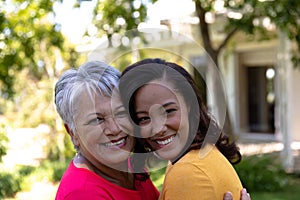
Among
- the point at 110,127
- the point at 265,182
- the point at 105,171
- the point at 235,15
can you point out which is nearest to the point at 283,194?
the point at 265,182

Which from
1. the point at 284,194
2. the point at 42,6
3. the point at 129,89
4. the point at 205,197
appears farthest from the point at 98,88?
the point at 284,194

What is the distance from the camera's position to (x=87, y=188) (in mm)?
1785

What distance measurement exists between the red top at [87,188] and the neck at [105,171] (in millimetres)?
32

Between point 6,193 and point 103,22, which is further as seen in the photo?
point 6,193

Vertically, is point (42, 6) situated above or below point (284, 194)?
above

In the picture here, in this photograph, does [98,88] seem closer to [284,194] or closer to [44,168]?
[284,194]

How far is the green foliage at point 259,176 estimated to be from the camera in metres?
8.65

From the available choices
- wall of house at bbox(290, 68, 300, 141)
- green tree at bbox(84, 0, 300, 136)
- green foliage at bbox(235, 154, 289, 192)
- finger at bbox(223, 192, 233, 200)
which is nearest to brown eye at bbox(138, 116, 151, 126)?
finger at bbox(223, 192, 233, 200)

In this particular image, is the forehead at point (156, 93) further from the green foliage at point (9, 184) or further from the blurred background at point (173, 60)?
the green foliage at point (9, 184)

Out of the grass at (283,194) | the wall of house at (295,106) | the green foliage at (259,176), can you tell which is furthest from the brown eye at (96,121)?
the wall of house at (295,106)

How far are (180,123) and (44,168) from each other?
9422 millimetres

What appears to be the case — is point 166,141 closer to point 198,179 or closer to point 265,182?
point 198,179

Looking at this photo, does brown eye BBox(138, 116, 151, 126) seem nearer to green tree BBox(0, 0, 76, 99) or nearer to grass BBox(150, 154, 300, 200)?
green tree BBox(0, 0, 76, 99)

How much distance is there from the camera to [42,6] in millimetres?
7465
